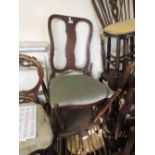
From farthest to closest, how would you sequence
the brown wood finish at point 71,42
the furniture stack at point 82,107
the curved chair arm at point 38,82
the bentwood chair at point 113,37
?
the brown wood finish at point 71,42, the bentwood chair at point 113,37, the curved chair arm at point 38,82, the furniture stack at point 82,107

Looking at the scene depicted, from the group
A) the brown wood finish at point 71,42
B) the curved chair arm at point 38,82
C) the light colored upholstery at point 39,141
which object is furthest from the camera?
the brown wood finish at point 71,42

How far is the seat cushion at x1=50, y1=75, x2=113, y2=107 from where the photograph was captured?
53.0 inches

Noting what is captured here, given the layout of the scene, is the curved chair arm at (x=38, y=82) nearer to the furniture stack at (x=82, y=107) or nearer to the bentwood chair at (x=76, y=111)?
the furniture stack at (x=82, y=107)

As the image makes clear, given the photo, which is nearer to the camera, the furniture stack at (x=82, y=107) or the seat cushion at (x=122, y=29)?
the furniture stack at (x=82, y=107)

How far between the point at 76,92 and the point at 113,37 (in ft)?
2.02

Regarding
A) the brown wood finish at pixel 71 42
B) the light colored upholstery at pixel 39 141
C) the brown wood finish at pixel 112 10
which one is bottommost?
the light colored upholstery at pixel 39 141

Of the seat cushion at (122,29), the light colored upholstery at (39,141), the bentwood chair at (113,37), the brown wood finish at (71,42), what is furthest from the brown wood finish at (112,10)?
the light colored upholstery at (39,141)

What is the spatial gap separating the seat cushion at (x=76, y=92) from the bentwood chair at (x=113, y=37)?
0.91 feet

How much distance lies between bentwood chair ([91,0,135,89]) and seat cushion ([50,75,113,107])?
0.91 ft

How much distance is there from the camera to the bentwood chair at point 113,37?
178 cm
